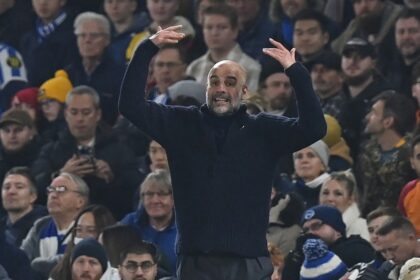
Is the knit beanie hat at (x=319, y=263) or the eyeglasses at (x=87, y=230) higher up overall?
the eyeglasses at (x=87, y=230)

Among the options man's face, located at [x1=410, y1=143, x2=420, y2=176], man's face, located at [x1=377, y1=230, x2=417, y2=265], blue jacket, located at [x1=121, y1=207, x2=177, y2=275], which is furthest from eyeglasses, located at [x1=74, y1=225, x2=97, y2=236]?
man's face, located at [x1=377, y1=230, x2=417, y2=265]

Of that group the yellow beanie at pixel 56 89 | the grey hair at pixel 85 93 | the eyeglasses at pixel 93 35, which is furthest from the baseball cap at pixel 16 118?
the eyeglasses at pixel 93 35

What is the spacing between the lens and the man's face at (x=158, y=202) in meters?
13.7

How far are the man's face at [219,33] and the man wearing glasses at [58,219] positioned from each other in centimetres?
228

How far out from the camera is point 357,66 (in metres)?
15.0

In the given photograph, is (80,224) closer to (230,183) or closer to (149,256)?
(149,256)

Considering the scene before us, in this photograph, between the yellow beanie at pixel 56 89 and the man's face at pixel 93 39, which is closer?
the yellow beanie at pixel 56 89

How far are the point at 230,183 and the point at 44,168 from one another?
A: 6.11m

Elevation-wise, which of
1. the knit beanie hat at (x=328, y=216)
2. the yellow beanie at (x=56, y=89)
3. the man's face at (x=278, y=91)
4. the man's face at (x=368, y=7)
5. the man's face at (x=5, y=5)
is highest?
the man's face at (x=5, y=5)

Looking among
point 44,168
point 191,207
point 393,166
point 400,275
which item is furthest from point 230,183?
point 44,168

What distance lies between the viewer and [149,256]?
12.6 meters

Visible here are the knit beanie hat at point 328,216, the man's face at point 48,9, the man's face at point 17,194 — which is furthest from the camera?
the man's face at point 48,9

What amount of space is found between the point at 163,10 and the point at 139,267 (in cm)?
501

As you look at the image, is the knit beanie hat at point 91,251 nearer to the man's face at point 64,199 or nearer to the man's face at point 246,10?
the man's face at point 64,199
